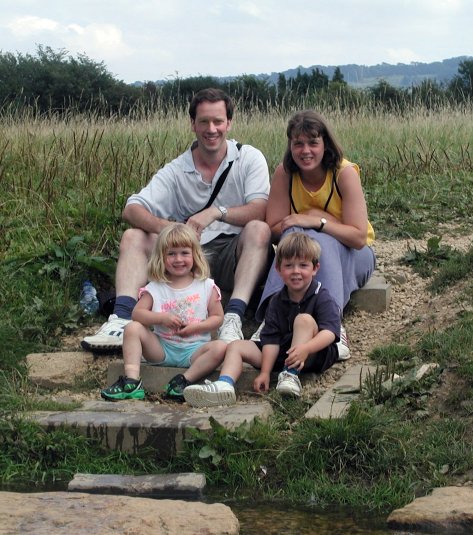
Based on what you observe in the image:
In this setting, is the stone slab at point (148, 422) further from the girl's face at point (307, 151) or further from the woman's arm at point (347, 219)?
the girl's face at point (307, 151)

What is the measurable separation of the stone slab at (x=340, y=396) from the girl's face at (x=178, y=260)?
3.54 ft

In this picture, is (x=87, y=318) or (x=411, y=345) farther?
(x=87, y=318)

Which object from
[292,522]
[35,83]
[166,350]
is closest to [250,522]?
[292,522]

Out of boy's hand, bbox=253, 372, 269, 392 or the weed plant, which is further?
boy's hand, bbox=253, 372, 269, 392

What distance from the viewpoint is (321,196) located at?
5.89 metres

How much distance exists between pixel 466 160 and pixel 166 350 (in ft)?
18.0

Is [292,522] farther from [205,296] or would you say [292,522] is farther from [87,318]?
[87,318]

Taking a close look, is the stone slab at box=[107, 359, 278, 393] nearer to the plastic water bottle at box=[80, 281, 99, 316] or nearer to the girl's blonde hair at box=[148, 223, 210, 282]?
the girl's blonde hair at box=[148, 223, 210, 282]

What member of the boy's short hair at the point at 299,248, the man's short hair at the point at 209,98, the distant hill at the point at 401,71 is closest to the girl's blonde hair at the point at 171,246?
the boy's short hair at the point at 299,248

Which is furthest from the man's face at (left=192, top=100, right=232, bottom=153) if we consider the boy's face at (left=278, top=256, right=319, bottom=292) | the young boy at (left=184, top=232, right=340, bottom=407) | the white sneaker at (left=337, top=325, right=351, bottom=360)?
the white sneaker at (left=337, top=325, right=351, bottom=360)

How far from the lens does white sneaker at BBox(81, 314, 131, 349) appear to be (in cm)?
573

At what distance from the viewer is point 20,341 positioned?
618cm

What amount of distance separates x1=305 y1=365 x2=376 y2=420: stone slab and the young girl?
745 millimetres

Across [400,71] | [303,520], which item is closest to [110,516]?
[303,520]
